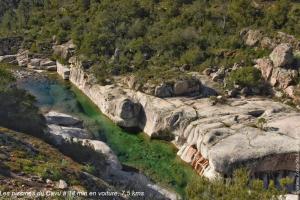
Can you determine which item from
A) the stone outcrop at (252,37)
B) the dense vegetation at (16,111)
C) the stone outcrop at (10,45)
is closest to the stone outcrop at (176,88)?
the stone outcrop at (252,37)

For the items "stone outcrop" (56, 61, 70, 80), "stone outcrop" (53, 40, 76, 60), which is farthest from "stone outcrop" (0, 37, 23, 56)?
"stone outcrop" (56, 61, 70, 80)

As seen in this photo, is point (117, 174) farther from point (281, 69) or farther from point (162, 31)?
point (162, 31)

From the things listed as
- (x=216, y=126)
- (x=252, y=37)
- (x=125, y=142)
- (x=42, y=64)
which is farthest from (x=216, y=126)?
(x=42, y=64)

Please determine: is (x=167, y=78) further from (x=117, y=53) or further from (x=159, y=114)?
(x=117, y=53)

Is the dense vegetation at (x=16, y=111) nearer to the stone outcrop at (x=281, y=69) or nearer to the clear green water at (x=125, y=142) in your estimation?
the clear green water at (x=125, y=142)

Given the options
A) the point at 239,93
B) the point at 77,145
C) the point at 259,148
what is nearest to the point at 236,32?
the point at 239,93

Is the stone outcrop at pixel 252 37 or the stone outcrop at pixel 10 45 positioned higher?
the stone outcrop at pixel 252 37
